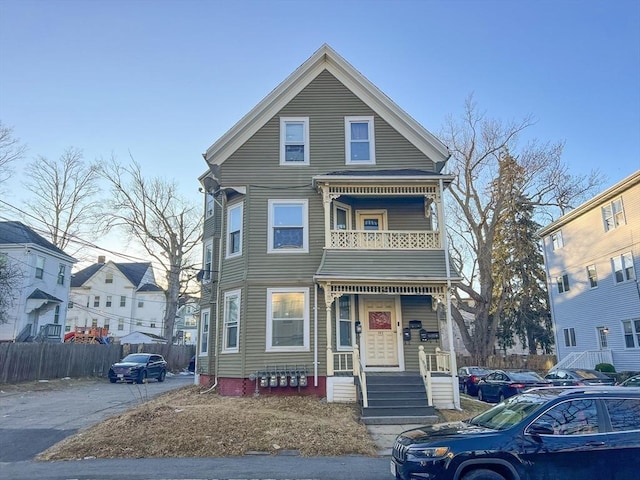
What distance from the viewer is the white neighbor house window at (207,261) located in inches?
727

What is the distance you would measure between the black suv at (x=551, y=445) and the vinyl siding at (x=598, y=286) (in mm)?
20458

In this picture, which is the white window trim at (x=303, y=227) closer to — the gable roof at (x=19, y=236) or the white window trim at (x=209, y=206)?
the white window trim at (x=209, y=206)

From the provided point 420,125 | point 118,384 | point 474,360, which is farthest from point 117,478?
point 474,360

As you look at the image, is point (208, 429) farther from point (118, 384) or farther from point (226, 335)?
point (118, 384)

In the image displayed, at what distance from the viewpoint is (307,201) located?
15633 mm

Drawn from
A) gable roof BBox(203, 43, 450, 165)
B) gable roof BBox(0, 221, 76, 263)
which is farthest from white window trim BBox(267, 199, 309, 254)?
gable roof BBox(0, 221, 76, 263)

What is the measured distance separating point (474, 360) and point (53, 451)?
1292 inches

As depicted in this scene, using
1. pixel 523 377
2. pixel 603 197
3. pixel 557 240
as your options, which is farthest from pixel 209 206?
pixel 557 240

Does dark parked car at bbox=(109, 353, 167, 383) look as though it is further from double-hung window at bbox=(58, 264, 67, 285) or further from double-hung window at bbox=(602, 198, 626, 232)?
double-hung window at bbox=(602, 198, 626, 232)

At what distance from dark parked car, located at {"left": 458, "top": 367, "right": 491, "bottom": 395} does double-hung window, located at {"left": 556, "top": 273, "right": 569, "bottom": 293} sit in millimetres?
11380

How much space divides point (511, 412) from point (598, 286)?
23.8 m

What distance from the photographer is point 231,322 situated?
15.3m

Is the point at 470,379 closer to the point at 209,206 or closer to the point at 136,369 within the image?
the point at 209,206

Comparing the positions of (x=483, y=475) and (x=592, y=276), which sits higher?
(x=592, y=276)
